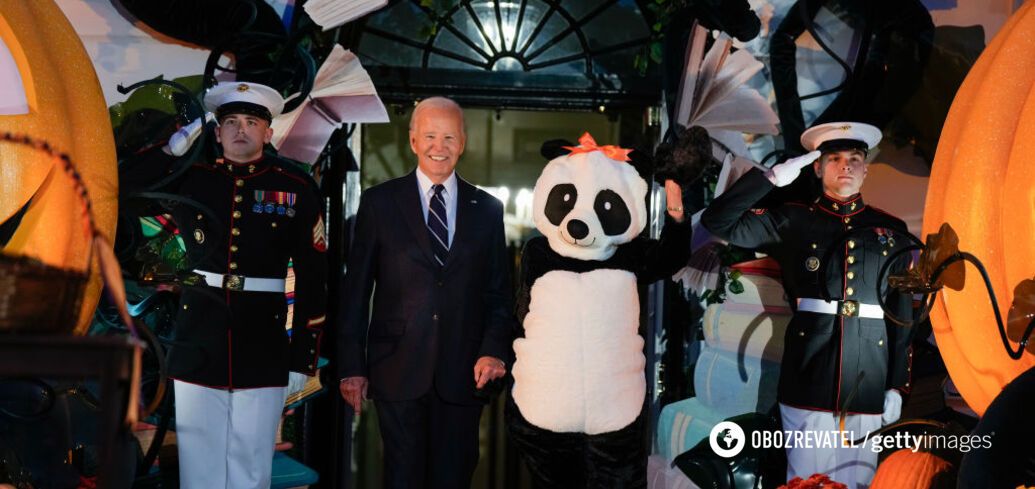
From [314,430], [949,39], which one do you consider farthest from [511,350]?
[949,39]

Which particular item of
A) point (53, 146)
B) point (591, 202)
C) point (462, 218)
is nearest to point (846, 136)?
point (591, 202)

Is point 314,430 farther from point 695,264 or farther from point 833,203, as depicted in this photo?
point 833,203

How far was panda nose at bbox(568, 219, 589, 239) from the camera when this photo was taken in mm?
3492

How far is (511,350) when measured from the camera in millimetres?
3803

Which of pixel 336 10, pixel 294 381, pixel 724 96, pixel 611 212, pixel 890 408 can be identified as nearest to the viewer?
pixel 611 212

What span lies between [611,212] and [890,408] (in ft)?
4.53

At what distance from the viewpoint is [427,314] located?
3.67m

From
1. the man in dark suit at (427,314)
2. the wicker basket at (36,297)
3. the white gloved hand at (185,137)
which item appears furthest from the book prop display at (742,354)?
the wicker basket at (36,297)

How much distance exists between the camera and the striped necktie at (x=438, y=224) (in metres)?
3.74

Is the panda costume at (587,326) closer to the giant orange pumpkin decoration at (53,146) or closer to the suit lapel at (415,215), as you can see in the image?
the suit lapel at (415,215)

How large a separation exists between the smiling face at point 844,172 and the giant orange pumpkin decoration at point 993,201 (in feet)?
1.10

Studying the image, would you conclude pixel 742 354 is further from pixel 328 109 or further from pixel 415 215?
pixel 328 109

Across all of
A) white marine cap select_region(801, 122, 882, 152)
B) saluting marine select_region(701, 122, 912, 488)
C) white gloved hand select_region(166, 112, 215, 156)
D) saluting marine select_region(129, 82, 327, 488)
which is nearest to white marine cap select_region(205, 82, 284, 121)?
saluting marine select_region(129, 82, 327, 488)

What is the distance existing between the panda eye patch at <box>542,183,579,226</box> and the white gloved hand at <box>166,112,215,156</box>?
1.43 m
